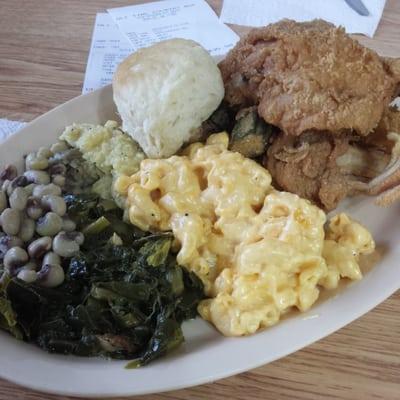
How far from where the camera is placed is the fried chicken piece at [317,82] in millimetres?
1796

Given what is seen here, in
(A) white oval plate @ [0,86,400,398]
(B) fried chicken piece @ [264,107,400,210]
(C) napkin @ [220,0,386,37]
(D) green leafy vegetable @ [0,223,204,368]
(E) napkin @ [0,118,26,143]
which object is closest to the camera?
(A) white oval plate @ [0,86,400,398]

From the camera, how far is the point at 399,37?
2.90m

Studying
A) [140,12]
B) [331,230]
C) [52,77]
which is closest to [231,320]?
[331,230]

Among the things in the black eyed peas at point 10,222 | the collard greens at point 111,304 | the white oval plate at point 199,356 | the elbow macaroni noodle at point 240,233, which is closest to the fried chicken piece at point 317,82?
the elbow macaroni noodle at point 240,233

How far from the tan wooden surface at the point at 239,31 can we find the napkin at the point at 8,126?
0.06m

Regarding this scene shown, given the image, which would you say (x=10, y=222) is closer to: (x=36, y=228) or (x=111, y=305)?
(x=36, y=228)

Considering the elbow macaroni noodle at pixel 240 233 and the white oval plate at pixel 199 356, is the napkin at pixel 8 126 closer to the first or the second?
the elbow macaroni noodle at pixel 240 233

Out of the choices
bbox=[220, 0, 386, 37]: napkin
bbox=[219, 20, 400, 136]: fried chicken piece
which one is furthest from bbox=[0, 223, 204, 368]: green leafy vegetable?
bbox=[220, 0, 386, 37]: napkin

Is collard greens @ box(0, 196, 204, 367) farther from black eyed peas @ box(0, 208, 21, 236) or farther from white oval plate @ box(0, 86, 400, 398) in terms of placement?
black eyed peas @ box(0, 208, 21, 236)

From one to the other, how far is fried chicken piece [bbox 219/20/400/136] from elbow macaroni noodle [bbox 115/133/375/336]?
199mm

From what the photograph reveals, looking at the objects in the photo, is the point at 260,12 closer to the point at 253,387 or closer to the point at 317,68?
the point at 317,68

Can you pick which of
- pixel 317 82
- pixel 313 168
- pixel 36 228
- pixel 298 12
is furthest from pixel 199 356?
pixel 298 12

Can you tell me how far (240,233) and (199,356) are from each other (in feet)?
1.31

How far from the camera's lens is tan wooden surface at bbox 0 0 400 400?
160 centimetres
